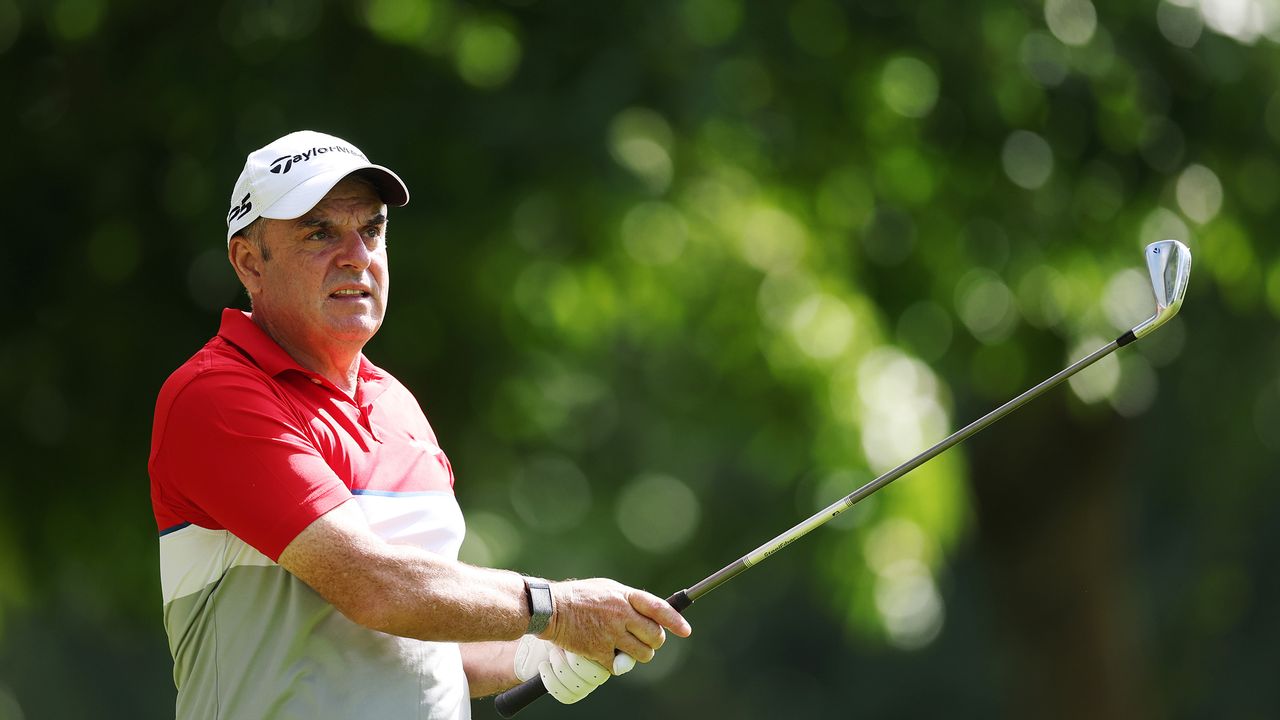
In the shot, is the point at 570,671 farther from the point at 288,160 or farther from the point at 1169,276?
the point at 1169,276

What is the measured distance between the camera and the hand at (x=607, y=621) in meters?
3.31

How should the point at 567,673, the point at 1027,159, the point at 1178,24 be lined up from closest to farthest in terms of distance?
the point at 567,673, the point at 1027,159, the point at 1178,24

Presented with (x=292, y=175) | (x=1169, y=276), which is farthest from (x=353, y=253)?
(x=1169, y=276)

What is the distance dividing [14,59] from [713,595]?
11.8m

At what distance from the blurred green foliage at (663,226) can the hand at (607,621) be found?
2.62 m

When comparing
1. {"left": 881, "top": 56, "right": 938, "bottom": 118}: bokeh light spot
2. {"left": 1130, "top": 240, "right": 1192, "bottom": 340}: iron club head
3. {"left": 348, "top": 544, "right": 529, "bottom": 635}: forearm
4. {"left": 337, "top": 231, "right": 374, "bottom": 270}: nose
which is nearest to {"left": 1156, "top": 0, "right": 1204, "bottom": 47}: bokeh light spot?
{"left": 881, "top": 56, "right": 938, "bottom": 118}: bokeh light spot

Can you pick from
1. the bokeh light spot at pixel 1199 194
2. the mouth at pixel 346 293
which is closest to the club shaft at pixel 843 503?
the mouth at pixel 346 293

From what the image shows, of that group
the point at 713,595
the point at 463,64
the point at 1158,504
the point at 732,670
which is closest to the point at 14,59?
the point at 463,64

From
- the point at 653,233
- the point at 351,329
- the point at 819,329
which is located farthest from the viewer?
the point at 819,329

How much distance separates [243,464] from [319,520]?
0.56 ft

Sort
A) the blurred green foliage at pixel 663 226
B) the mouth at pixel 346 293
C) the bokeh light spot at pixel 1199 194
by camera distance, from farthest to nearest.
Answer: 1. the bokeh light spot at pixel 1199 194
2. the blurred green foliage at pixel 663 226
3. the mouth at pixel 346 293

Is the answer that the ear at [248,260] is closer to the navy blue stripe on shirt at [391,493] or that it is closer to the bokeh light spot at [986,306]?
the navy blue stripe on shirt at [391,493]

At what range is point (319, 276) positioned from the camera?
132 inches

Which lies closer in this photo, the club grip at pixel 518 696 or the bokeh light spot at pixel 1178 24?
the club grip at pixel 518 696
